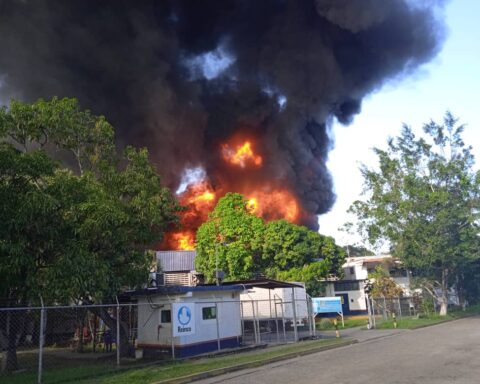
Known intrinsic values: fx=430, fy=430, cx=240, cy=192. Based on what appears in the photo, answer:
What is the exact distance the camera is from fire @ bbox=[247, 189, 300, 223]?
2660 inches

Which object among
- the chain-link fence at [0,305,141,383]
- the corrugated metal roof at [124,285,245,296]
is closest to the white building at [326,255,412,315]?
the chain-link fence at [0,305,141,383]

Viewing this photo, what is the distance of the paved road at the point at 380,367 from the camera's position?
37.2 feet

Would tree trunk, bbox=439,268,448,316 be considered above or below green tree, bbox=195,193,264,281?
below

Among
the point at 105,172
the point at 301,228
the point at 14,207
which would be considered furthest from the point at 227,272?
the point at 14,207

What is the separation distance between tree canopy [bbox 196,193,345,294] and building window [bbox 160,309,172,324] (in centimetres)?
2155

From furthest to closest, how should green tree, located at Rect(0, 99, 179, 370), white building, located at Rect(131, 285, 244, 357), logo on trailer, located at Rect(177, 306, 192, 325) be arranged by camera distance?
1. white building, located at Rect(131, 285, 244, 357)
2. logo on trailer, located at Rect(177, 306, 192, 325)
3. green tree, located at Rect(0, 99, 179, 370)

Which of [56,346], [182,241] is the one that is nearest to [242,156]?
[182,241]

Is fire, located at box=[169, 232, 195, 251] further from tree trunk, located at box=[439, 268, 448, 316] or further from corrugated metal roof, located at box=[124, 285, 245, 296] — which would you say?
corrugated metal roof, located at box=[124, 285, 245, 296]

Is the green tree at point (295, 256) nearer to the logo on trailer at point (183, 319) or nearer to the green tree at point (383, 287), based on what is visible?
the green tree at point (383, 287)

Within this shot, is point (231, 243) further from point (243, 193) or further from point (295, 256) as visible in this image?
point (243, 193)

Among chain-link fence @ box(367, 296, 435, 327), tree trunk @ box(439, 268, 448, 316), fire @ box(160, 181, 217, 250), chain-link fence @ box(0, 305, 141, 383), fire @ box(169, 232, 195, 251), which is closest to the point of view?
chain-link fence @ box(0, 305, 141, 383)

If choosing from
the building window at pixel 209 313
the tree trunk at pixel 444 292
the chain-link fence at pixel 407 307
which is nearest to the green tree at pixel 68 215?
the building window at pixel 209 313

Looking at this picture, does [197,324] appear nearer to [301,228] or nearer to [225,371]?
[225,371]

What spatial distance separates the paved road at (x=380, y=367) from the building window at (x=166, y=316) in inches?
241
